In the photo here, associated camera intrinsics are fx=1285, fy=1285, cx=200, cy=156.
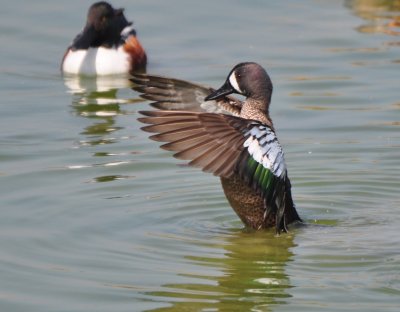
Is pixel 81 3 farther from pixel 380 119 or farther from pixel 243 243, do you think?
pixel 243 243

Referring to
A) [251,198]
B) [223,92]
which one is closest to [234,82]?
[223,92]

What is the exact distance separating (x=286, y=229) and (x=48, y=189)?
6.32ft

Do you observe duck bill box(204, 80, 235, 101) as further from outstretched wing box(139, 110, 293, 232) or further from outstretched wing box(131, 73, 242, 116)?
outstretched wing box(139, 110, 293, 232)

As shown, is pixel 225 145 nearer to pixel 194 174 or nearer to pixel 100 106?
pixel 194 174

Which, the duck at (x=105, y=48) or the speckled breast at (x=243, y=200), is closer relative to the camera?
the speckled breast at (x=243, y=200)

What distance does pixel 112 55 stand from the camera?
583 inches

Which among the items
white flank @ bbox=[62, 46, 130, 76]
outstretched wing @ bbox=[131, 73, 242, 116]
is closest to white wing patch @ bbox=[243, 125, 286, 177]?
outstretched wing @ bbox=[131, 73, 242, 116]

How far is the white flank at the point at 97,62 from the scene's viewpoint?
14.2m

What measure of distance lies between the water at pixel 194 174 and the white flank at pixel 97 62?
0.25 meters

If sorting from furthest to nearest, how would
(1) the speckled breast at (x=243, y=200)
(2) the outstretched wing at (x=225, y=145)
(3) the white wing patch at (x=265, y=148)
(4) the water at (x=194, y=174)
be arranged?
(1) the speckled breast at (x=243, y=200) → (3) the white wing patch at (x=265, y=148) → (2) the outstretched wing at (x=225, y=145) → (4) the water at (x=194, y=174)

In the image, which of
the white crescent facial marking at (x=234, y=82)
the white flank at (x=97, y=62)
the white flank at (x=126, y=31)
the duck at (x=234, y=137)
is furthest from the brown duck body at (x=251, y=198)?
the white flank at (x=126, y=31)

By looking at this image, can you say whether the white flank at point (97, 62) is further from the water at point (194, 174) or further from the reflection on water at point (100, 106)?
the water at point (194, 174)

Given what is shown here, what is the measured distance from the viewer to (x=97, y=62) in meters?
14.5

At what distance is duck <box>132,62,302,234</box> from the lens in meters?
7.79
